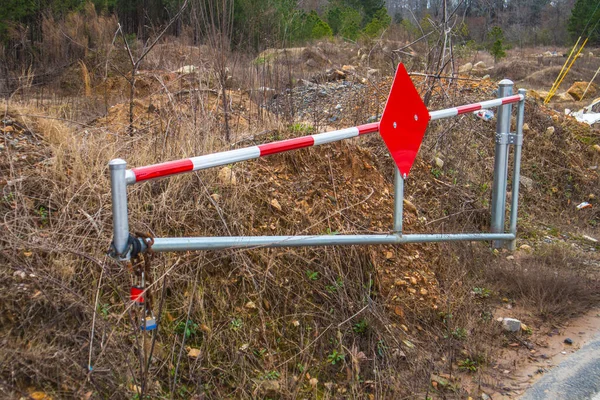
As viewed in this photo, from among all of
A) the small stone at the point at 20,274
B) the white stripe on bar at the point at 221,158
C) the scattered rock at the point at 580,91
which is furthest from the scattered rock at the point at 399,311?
the scattered rock at the point at 580,91

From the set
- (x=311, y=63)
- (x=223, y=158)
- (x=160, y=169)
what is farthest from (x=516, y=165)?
(x=311, y=63)

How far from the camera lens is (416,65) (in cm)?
902

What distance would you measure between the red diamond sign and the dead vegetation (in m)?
0.53

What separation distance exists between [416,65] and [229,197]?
620cm

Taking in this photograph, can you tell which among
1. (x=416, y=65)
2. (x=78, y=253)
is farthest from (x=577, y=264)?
(x=416, y=65)

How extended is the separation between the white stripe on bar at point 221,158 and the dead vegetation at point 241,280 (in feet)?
1.88

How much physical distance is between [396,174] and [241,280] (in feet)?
3.49

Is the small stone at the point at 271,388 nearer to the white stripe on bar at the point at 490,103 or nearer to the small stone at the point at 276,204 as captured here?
the small stone at the point at 276,204

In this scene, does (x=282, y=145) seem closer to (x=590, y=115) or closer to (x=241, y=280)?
(x=241, y=280)

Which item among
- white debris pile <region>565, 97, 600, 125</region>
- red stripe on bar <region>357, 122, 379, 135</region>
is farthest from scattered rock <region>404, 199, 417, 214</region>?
white debris pile <region>565, 97, 600, 125</region>

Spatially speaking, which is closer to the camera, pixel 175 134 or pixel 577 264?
pixel 175 134

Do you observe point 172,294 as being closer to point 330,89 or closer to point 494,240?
point 494,240

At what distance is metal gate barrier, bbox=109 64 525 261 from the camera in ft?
7.01

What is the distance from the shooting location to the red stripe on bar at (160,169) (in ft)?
7.14
